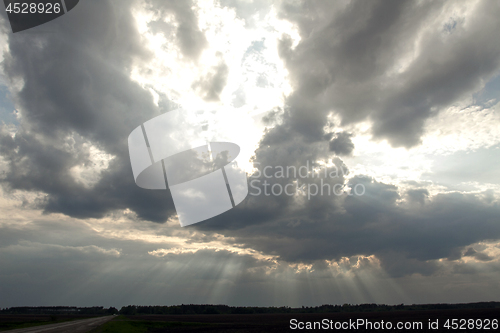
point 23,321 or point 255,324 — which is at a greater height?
point 23,321

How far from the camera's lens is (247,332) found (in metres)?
40.3

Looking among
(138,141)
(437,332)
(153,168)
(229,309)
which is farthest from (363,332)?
(229,309)

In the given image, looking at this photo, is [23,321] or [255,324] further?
[23,321]

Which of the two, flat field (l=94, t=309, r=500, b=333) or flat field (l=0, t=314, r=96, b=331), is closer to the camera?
flat field (l=94, t=309, r=500, b=333)

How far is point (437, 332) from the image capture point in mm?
36531

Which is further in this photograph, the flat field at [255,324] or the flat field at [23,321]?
the flat field at [23,321]

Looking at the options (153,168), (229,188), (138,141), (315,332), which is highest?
(138,141)

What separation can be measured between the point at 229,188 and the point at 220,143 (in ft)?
13.7

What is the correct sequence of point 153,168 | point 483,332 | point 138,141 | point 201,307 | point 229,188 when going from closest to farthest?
1. point 138,141
2. point 153,168
3. point 229,188
4. point 483,332
5. point 201,307

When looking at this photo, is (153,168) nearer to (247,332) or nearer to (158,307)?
(247,332)

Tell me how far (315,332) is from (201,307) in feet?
519

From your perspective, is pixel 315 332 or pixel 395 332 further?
pixel 315 332

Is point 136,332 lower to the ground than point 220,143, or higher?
lower

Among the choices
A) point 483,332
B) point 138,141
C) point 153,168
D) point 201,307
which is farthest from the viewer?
point 201,307
